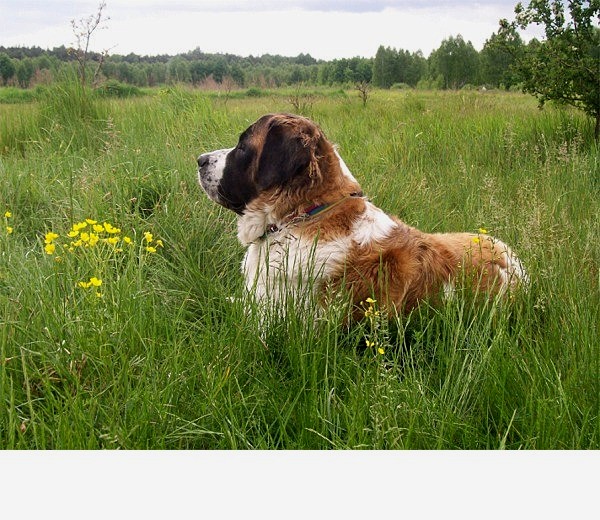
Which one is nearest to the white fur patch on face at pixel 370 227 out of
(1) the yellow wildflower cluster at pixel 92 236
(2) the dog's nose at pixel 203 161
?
(2) the dog's nose at pixel 203 161

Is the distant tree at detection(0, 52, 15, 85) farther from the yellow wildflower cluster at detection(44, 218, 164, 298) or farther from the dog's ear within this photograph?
the dog's ear

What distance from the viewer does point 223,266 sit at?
3779 mm

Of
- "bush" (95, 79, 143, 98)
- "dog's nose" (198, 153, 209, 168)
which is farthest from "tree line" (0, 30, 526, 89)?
"dog's nose" (198, 153, 209, 168)

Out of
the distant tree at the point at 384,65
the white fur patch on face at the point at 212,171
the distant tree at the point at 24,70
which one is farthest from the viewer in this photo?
the distant tree at the point at 24,70

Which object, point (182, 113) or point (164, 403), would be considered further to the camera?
point (182, 113)

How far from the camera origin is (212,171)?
3336 mm

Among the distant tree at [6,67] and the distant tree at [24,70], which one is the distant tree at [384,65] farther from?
the distant tree at [24,70]

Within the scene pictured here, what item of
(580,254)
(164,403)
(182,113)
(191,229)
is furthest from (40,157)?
(580,254)

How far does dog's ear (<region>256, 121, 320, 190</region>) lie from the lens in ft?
9.91

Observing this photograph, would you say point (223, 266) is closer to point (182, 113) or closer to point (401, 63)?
point (401, 63)

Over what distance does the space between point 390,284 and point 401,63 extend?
8.24 feet

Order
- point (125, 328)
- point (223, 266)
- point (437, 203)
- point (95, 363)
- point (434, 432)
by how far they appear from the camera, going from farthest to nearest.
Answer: point (437, 203), point (223, 266), point (125, 328), point (95, 363), point (434, 432)

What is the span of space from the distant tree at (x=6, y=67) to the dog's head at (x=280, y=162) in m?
→ 2.07

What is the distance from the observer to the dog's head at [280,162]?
3.04 metres
